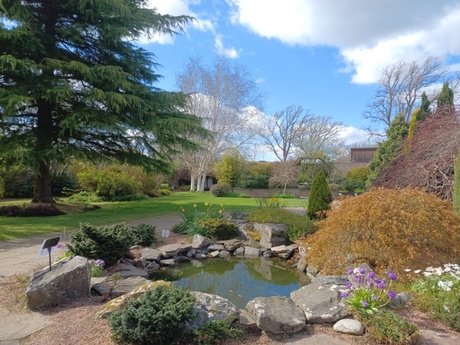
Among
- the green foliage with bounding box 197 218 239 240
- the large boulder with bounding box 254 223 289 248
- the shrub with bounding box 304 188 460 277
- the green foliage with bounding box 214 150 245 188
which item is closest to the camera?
the shrub with bounding box 304 188 460 277

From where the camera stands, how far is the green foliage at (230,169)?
952 inches

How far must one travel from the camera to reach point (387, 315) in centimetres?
252

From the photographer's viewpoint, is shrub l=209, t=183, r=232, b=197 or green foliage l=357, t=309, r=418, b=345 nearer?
green foliage l=357, t=309, r=418, b=345

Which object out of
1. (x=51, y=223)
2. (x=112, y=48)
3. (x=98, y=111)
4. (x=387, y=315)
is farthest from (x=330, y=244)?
(x=112, y=48)

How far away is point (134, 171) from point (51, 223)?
1064 centimetres

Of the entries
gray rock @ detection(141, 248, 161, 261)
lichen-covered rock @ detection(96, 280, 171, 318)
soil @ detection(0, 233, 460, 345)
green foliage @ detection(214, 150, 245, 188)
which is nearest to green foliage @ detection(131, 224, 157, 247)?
gray rock @ detection(141, 248, 161, 261)

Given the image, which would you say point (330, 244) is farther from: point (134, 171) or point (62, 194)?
point (62, 194)

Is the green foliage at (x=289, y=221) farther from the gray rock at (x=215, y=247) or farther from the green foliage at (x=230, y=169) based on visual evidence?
the green foliage at (x=230, y=169)

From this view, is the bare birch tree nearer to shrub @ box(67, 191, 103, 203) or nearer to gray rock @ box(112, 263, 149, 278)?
shrub @ box(67, 191, 103, 203)

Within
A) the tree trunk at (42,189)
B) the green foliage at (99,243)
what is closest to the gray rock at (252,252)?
the green foliage at (99,243)

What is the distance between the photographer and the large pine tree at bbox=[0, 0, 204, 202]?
899 cm

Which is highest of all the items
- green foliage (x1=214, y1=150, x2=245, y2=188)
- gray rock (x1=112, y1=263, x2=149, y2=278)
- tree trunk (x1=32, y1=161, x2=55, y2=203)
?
green foliage (x1=214, y1=150, x2=245, y2=188)

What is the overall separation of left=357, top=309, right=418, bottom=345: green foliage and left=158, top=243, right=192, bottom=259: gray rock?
3951 mm

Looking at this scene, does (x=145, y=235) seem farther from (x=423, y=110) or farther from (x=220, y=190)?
(x=220, y=190)
